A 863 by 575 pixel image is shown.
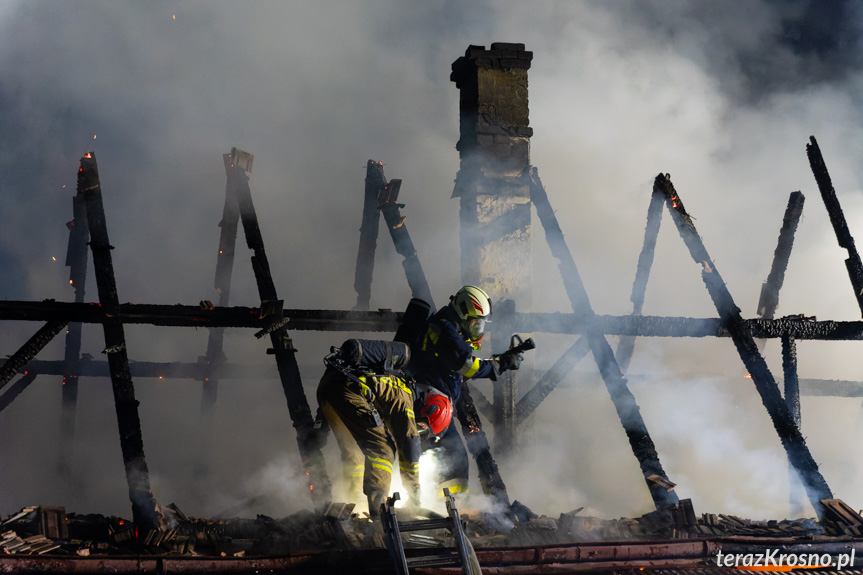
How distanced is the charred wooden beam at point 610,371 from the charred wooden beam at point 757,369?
1379 mm

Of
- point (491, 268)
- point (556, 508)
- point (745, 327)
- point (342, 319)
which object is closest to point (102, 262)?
point (342, 319)

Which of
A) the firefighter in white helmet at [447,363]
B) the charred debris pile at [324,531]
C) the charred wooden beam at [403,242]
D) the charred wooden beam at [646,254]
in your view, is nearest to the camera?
the charred debris pile at [324,531]

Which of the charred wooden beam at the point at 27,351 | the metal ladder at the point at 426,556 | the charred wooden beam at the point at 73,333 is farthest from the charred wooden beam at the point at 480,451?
the charred wooden beam at the point at 73,333

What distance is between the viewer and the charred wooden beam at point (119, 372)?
601 cm

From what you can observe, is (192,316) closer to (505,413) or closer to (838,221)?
(505,413)

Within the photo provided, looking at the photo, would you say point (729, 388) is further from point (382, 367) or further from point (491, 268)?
point (382, 367)

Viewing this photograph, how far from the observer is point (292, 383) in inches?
282

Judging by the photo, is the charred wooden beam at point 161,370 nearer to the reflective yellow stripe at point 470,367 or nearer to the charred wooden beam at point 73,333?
the charred wooden beam at point 73,333

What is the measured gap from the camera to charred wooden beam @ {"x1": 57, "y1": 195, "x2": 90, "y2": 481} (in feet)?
34.3

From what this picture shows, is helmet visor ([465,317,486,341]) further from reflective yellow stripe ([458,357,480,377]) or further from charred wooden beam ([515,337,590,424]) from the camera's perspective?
charred wooden beam ([515,337,590,424])

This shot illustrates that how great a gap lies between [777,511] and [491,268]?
17.5ft

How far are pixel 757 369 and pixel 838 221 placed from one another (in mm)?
2285

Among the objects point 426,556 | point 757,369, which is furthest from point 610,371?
point 426,556

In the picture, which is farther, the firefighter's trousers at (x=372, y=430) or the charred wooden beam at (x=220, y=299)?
the charred wooden beam at (x=220, y=299)
